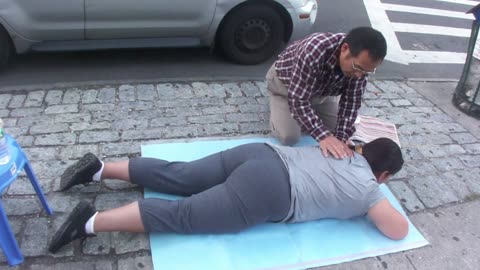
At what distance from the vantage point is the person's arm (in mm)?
2832

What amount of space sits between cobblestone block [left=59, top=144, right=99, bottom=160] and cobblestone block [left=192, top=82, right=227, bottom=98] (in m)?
1.26

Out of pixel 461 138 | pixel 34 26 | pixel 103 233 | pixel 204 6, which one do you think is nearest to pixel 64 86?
pixel 34 26

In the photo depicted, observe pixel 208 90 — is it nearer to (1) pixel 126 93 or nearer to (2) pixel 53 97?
(1) pixel 126 93

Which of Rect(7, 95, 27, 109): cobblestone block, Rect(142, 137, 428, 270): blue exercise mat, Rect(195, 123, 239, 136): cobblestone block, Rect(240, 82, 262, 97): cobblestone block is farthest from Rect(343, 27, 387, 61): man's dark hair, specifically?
Rect(7, 95, 27, 109): cobblestone block

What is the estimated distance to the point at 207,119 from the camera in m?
4.07

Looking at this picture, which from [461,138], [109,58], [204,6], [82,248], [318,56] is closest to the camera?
[82,248]

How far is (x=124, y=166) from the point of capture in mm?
3014

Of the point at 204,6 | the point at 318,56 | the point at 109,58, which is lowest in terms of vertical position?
the point at 109,58

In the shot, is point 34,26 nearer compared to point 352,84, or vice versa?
point 352,84

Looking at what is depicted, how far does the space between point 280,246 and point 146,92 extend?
7.31 ft

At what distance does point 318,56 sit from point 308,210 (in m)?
1.07

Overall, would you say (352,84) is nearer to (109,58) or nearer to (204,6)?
(204,6)

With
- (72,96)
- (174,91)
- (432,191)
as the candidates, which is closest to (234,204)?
(432,191)

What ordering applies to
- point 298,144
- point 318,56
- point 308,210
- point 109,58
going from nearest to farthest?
point 308,210 → point 318,56 → point 298,144 → point 109,58
